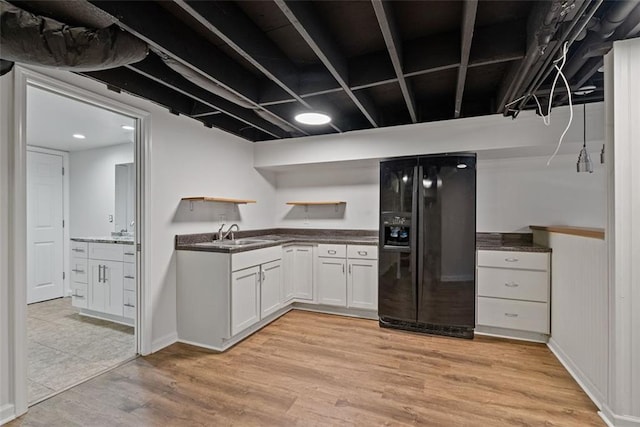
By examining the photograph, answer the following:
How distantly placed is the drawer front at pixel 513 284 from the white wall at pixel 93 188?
198 inches

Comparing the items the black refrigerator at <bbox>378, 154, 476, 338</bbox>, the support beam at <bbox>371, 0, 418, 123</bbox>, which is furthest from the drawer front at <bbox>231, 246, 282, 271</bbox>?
the support beam at <bbox>371, 0, 418, 123</bbox>

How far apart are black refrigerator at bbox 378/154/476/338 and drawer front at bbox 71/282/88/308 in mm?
3672

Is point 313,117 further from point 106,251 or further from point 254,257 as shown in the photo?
point 106,251

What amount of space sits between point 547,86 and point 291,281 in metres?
3.35

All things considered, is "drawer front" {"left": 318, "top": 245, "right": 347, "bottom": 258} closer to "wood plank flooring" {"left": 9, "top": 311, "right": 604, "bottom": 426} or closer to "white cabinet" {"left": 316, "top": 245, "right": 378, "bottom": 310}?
"white cabinet" {"left": 316, "top": 245, "right": 378, "bottom": 310}

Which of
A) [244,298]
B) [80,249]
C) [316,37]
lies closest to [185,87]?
[316,37]

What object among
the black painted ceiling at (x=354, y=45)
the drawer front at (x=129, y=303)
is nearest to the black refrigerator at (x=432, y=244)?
the black painted ceiling at (x=354, y=45)

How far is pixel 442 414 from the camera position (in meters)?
1.83

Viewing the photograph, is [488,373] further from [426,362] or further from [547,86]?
[547,86]

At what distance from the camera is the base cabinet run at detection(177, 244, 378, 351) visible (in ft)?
8.90

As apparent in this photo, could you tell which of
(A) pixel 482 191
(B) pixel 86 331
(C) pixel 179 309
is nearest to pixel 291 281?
(C) pixel 179 309

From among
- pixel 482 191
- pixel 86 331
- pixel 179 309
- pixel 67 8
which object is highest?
pixel 67 8

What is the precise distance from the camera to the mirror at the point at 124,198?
434cm

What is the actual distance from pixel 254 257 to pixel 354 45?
84.5 inches
